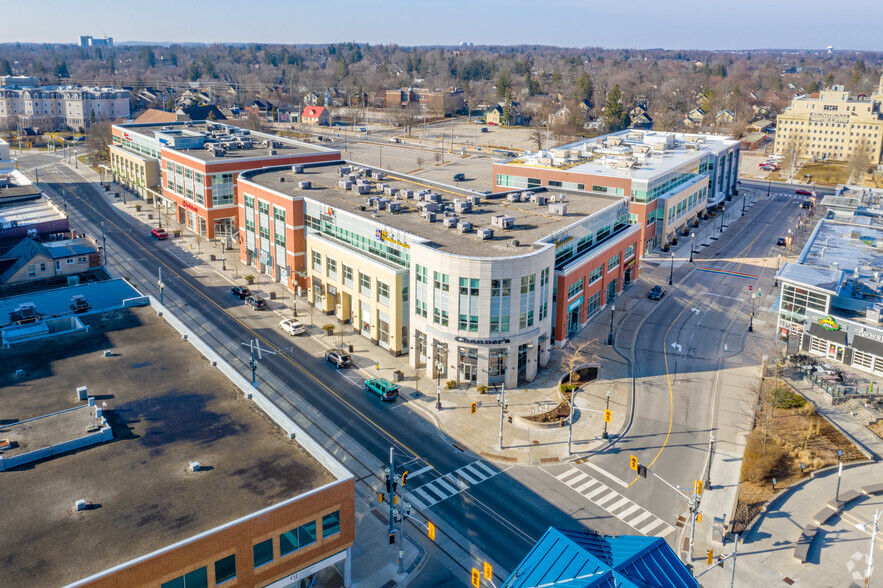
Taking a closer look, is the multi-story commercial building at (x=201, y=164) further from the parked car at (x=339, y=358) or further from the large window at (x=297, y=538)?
the large window at (x=297, y=538)

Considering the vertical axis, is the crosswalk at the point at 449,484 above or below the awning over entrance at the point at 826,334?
below

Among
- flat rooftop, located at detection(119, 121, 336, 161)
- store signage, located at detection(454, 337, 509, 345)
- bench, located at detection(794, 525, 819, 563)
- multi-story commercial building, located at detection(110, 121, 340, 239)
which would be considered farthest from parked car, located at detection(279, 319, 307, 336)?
bench, located at detection(794, 525, 819, 563)

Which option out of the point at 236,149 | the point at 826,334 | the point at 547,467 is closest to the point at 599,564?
the point at 547,467

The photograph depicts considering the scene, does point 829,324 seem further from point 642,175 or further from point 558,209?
point 642,175

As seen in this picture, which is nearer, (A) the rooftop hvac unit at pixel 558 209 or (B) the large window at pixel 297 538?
(B) the large window at pixel 297 538

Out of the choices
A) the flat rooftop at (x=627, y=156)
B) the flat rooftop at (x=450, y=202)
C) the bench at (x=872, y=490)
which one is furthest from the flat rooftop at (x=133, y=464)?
the flat rooftop at (x=627, y=156)

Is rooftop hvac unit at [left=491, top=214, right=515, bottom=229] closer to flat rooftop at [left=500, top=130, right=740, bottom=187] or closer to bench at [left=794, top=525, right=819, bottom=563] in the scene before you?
flat rooftop at [left=500, top=130, right=740, bottom=187]
